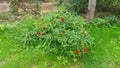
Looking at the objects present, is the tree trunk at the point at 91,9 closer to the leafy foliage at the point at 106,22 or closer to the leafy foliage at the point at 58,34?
the leafy foliage at the point at 106,22

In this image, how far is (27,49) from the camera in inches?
186

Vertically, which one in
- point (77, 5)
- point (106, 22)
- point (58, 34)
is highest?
point (77, 5)

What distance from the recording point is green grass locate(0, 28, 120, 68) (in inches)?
170

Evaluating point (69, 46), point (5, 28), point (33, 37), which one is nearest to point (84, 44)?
point (69, 46)

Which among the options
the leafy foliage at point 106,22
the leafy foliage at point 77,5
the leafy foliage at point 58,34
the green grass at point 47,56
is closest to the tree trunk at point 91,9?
the leafy foliage at point 106,22

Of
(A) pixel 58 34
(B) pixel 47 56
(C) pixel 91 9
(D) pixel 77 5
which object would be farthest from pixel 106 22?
(B) pixel 47 56

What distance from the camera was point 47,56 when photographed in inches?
177

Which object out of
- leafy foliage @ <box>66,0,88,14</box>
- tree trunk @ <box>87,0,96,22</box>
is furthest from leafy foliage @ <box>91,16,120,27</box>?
leafy foliage @ <box>66,0,88,14</box>

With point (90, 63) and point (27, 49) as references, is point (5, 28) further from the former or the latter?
Answer: point (90, 63)

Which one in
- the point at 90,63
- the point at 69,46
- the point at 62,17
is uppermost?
the point at 62,17

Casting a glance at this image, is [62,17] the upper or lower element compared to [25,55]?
upper

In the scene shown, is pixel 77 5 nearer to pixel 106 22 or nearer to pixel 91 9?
pixel 91 9

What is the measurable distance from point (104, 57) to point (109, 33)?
111 cm

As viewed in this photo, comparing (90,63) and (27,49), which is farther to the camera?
(27,49)
